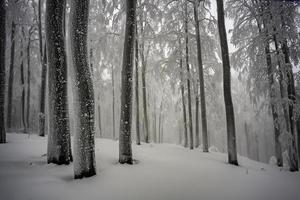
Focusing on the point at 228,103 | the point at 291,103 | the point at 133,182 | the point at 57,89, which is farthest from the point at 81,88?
the point at 291,103

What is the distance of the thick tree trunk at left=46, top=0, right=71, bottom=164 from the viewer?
17.7ft

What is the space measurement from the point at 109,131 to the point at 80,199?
35.7 meters

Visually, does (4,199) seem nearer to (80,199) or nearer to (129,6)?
(80,199)

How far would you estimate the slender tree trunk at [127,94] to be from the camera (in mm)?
6020

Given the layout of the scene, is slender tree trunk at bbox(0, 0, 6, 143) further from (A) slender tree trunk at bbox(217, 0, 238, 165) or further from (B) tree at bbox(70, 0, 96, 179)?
(A) slender tree trunk at bbox(217, 0, 238, 165)

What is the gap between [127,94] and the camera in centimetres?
614

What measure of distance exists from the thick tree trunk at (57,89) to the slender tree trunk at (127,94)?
1.48 m

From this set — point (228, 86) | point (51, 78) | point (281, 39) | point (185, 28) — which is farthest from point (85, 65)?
point (185, 28)

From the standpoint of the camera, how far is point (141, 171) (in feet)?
18.2

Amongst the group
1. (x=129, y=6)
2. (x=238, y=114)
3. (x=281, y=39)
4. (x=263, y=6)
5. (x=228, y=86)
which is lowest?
(x=238, y=114)

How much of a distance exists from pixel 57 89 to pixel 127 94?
74.5 inches

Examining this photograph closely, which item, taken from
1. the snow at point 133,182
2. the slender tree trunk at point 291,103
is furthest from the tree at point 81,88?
the slender tree trunk at point 291,103

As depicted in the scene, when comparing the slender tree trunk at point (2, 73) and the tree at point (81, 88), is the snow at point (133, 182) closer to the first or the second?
the tree at point (81, 88)

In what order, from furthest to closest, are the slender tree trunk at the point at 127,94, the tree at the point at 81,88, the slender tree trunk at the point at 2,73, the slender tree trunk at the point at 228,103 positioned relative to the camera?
the slender tree trunk at the point at 228,103
the slender tree trunk at the point at 2,73
the slender tree trunk at the point at 127,94
the tree at the point at 81,88
